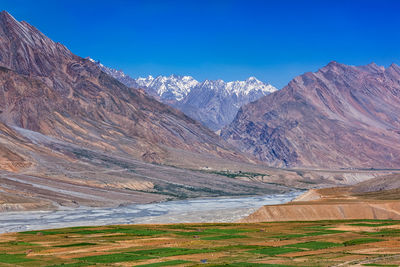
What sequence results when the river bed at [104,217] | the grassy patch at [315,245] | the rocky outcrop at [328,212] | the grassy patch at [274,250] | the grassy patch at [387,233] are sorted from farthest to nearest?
the river bed at [104,217]
the rocky outcrop at [328,212]
the grassy patch at [387,233]
the grassy patch at [315,245]
the grassy patch at [274,250]

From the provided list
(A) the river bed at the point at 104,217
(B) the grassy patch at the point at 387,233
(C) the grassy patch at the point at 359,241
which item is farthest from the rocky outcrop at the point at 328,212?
(C) the grassy patch at the point at 359,241

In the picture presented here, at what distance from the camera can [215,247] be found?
66625 mm

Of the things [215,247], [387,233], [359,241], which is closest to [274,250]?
[215,247]

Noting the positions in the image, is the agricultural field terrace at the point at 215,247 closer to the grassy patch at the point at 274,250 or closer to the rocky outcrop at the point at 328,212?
the grassy patch at the point at 274,250

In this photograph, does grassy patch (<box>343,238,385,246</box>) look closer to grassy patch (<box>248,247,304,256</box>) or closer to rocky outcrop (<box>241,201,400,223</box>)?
grassy patch (<box>248,247,304,256</box>)

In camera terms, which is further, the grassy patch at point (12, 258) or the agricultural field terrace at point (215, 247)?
the grassy patch at point (12, 258)

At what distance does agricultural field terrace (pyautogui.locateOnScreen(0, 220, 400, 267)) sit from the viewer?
5480cm

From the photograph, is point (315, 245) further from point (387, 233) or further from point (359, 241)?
point (387, 233)

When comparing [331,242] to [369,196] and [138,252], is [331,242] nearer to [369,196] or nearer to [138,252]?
[138,252]

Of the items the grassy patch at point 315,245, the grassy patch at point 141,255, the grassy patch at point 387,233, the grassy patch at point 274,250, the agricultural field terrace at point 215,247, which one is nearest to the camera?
the agricultural field terrace at point 215,247

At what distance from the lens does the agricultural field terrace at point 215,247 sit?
54797 millimetres

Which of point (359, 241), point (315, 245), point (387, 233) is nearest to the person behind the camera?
point (315, 245)

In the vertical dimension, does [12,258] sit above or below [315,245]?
above

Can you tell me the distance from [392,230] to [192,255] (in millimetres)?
31928
